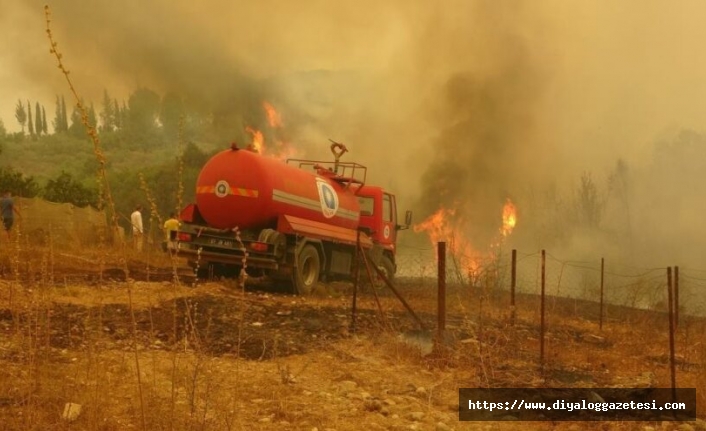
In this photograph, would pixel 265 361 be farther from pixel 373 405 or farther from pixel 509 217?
pixel 509 217

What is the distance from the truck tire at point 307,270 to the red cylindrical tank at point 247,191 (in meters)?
0.75

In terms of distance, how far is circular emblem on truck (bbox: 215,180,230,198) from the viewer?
11.0 meters

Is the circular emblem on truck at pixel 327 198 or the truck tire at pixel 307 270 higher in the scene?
the circular emblem on truck at pixel 327 198

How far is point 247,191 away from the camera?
10.9 meters

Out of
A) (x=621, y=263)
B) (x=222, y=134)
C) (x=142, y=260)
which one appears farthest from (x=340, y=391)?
(x=621, y=263)

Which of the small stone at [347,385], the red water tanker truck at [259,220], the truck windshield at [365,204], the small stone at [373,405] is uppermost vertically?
the truck windshield at [365,204]

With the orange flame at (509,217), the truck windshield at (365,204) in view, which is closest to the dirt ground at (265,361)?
the truck windshield at (365,204)

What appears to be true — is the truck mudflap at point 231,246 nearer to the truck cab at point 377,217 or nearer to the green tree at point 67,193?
the truck cab at point 377,217

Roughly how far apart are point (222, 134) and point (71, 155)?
128 ft

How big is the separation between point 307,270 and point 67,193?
63.2 ft

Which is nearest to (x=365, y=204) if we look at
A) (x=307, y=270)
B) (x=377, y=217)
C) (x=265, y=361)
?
(x=377, y=217)

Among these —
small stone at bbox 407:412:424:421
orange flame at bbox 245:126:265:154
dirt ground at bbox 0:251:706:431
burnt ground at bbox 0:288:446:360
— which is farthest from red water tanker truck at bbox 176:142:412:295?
orange flame at bbox 245:126:265:154

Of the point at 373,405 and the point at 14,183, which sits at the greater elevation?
the point at 14,183

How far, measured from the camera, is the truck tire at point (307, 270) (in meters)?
11.3
